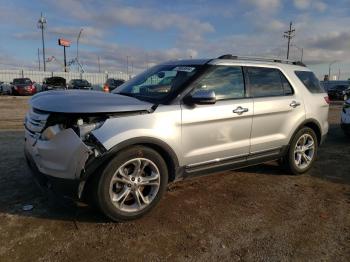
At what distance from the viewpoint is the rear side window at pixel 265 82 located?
482cm

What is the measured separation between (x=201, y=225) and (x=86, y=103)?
173cm

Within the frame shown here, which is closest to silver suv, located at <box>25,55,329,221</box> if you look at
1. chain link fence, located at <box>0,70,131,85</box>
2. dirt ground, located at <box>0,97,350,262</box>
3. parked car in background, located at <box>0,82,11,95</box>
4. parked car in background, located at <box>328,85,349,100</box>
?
dirt ground, located at <box>0,97,350,262</box>

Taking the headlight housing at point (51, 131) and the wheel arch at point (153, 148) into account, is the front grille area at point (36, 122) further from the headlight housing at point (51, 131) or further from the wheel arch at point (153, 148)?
the wheel arch at point (153, 148)

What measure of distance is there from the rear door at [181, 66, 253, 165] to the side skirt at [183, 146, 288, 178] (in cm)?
5

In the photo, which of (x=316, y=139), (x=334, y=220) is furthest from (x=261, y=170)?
(x=334, y=220)

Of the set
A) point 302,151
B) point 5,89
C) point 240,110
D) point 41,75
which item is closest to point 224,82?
point 240,110

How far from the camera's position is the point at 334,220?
388 centimetres

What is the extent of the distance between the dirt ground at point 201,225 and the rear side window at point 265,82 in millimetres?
1313

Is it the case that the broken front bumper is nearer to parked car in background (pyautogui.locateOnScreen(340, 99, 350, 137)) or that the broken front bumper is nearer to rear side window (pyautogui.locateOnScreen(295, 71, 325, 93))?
rear side window (pyautogui.locateOnScreen(295, 71, 325, 93))

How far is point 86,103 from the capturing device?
3467 millimetres

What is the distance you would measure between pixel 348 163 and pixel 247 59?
2968 mm

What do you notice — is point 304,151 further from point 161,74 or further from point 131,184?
point 131,184

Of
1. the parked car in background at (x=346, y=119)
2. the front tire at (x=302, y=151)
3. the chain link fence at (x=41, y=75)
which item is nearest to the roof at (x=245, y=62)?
the front tire at (x=302, y=151)

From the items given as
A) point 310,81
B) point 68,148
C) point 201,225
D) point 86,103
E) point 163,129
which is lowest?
point 201,225
